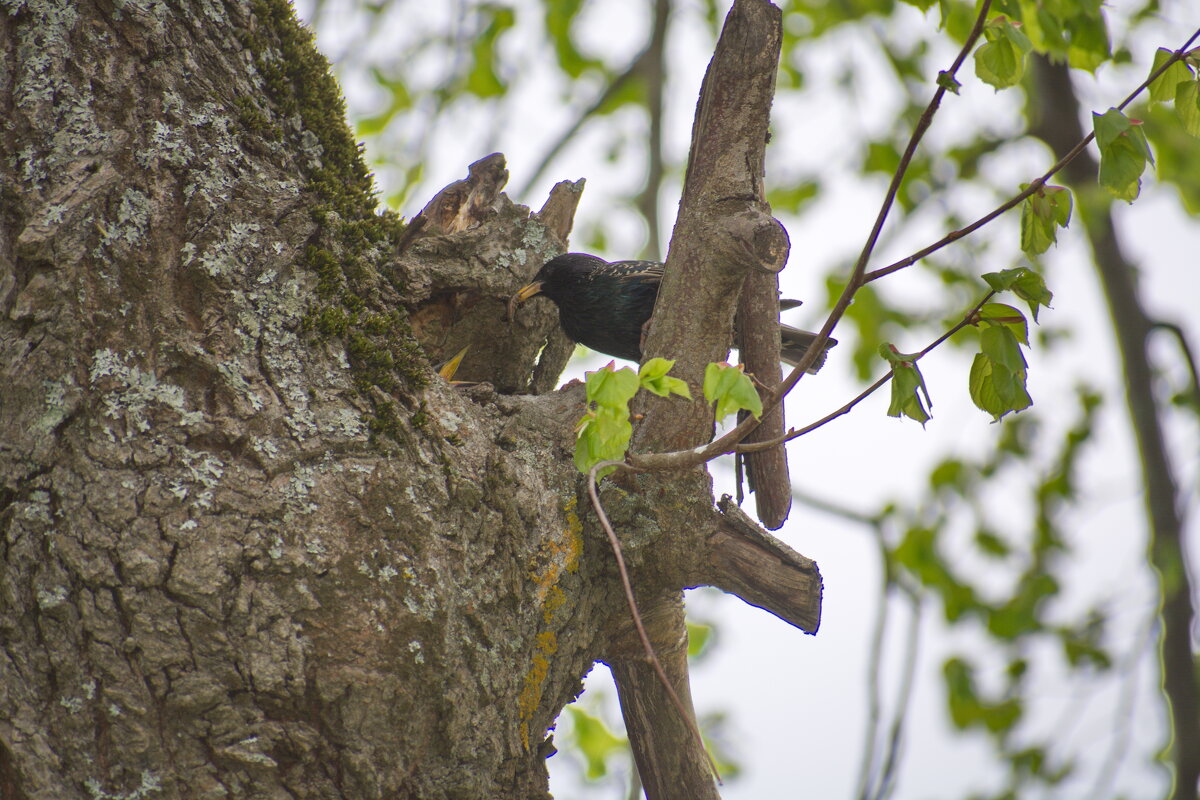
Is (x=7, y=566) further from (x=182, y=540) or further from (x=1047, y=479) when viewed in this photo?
(x=1047, y=479)

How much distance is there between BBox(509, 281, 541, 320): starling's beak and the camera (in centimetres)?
241

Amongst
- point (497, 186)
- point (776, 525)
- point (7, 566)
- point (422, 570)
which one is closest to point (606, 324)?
point (497, 186)

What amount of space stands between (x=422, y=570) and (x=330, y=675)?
0.22m

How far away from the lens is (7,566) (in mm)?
1400

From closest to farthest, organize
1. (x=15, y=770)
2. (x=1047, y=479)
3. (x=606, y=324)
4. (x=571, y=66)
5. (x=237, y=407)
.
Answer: (x=15, y=770), (x=237, y=407), (x=1047, y=479), (x=606, y=324), (x=571, y=66)

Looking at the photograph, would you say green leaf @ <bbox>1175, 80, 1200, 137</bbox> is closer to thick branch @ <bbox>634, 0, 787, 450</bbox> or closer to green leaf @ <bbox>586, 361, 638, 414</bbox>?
thick branch @ <bbox>634, 0, 787, 450</bbox>

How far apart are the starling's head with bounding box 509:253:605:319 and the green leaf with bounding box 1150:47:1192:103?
1445mm

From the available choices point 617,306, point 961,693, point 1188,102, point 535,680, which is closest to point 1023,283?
point 1188,102

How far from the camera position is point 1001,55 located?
1690mm

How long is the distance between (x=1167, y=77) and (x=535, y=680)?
1519mm

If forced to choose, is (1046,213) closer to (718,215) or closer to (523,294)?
(718,215)

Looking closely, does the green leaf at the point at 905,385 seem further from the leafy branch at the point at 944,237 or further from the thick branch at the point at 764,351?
the thick branch at the point at 764,351

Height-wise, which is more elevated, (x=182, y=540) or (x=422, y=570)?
(x=422, y=570)

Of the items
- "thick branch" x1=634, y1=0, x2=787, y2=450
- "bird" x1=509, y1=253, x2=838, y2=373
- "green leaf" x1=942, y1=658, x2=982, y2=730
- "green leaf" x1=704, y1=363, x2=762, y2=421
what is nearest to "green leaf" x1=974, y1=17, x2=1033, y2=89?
"thick branch" x1=634, y1=0, x2=787, y2=450
